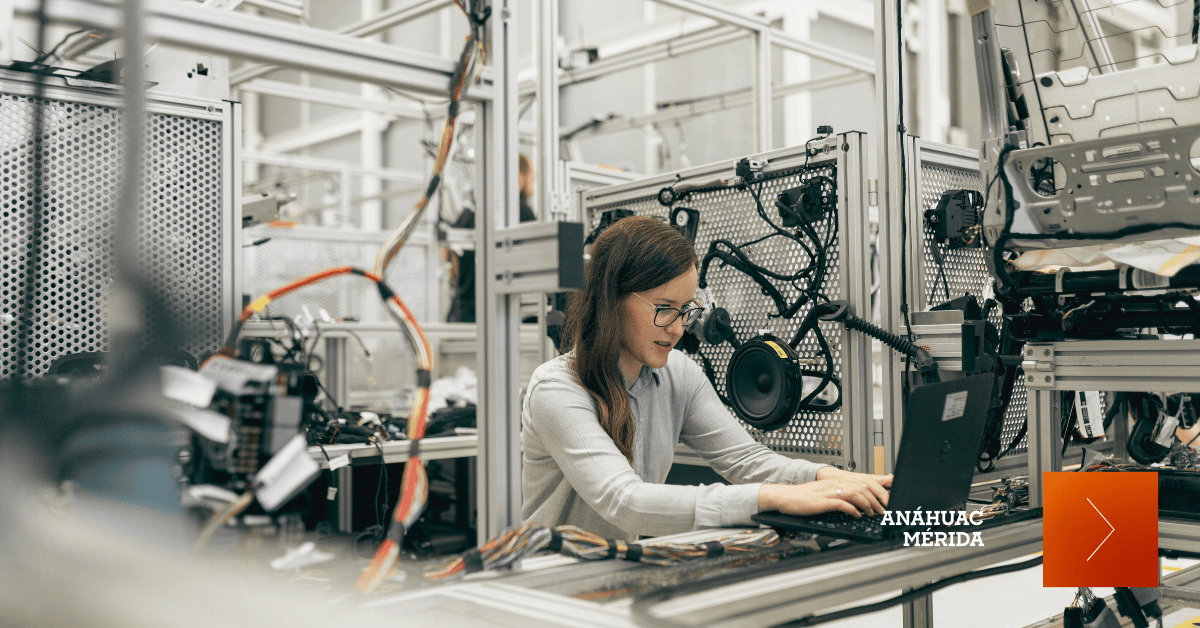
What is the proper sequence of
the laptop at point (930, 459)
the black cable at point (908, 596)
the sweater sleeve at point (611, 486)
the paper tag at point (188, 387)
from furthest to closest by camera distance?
the sweater sleeve at point (611, 486)
the laptop at point (930, 459)
the black cable at point (908, 596)
the paper tag at point (188, 387)

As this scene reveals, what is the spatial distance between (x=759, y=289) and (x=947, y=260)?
0.33m

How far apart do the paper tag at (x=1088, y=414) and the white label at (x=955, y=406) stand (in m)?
0.40

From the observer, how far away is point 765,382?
1.54 m

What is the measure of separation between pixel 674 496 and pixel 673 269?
1.26 ft


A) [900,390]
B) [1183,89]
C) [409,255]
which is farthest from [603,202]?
[409,255]

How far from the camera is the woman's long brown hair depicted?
4.26 feet

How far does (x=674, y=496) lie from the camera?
1.08m

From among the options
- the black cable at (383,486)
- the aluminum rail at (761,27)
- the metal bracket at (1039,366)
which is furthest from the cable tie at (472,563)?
the aluminum rail at (761,27)

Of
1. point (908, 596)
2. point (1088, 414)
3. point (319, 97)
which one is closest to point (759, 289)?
point (1088, 414)

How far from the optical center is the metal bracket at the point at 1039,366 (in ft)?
3.73

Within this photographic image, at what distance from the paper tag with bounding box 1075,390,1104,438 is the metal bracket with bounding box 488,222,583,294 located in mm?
935

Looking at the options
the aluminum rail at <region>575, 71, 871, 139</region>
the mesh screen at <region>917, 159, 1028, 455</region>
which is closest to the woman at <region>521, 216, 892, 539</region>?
the mesh screen at <region>917, 159, 1028, 455</region>

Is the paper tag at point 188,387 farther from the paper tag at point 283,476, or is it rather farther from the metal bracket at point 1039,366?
the metal bracket at point 1039,366

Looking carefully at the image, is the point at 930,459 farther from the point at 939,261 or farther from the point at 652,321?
the point at 939,261
